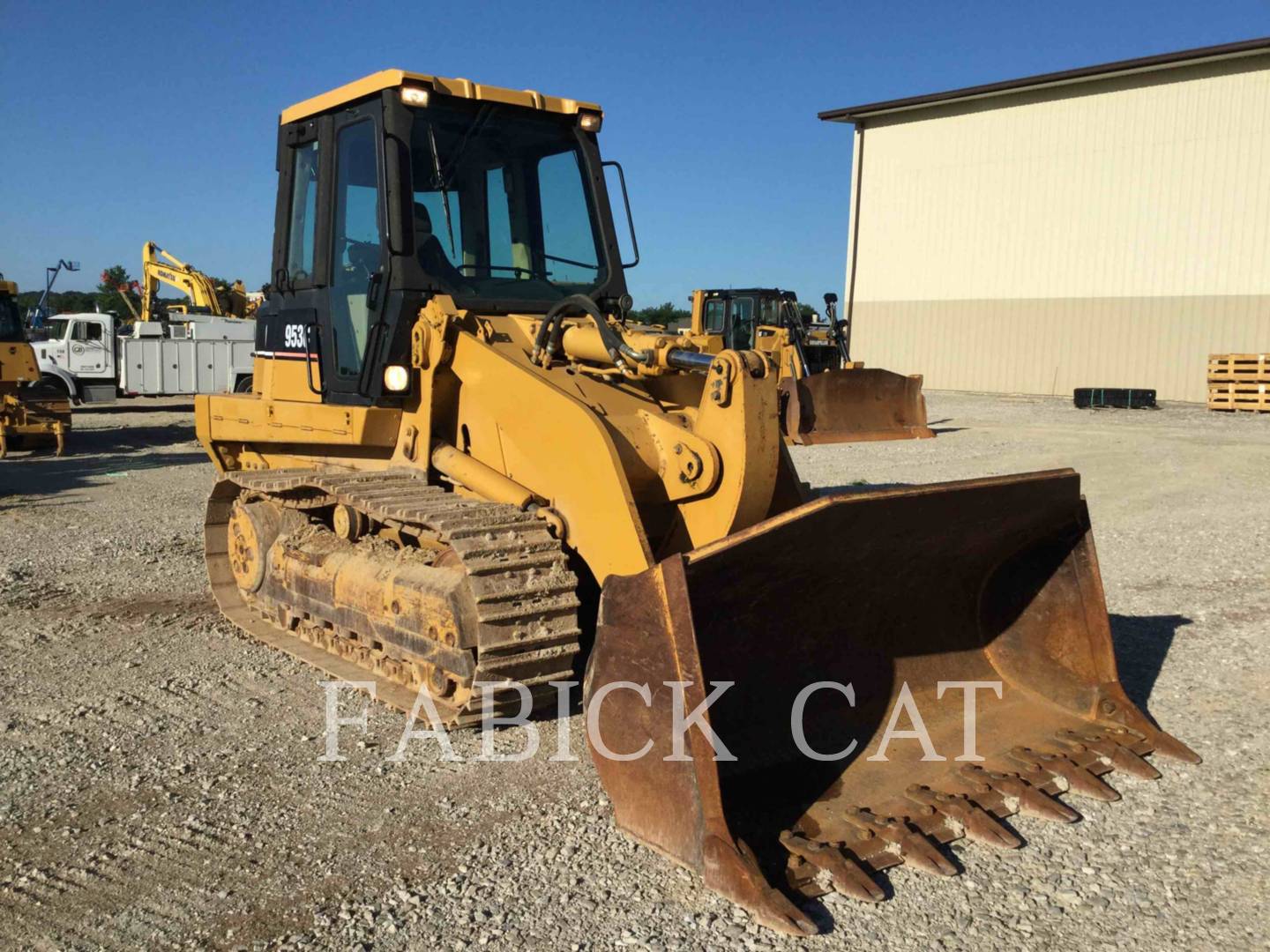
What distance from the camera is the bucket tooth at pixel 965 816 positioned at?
3.79 meters

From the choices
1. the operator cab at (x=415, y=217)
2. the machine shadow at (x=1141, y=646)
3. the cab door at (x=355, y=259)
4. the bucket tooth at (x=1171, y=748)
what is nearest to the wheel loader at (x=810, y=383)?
the machine shadow at (x=1141, y=646)

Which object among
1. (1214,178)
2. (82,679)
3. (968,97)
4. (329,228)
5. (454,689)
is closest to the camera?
(454,689)

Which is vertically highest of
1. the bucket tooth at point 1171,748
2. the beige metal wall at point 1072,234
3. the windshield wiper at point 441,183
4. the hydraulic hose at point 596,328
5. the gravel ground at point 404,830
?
the beige metal wall at point 1072,234

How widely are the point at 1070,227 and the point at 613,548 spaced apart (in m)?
25.2

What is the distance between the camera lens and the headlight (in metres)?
5.43

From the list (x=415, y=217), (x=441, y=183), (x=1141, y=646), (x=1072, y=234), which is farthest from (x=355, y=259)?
(x=1072, y=234)

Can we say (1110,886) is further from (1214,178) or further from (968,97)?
(968,97)

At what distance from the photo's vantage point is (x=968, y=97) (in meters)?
28.0

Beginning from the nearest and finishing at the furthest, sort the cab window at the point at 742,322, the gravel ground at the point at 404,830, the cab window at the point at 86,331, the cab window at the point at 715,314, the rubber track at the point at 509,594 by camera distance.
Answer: the gravel ground at the point at 404,830 → the rubber track at the point at 509,594 → the cab window at the point at 742,322 → the cab window at the point at 715,314 → the cab window at the point at 86,331

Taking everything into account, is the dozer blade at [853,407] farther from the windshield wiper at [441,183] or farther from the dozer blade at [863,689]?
the dozer blade at [863,689]

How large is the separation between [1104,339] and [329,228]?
937 inches

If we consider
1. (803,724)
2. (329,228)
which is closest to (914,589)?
(803,724)

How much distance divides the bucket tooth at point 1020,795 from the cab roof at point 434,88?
13.0 ft

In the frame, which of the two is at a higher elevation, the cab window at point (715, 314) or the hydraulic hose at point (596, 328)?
the cab window at point (715, 314)
